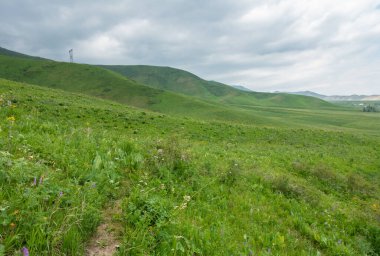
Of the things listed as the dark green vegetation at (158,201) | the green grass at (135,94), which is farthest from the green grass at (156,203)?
the green grass at (135,94)

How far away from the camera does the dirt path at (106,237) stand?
3.97m

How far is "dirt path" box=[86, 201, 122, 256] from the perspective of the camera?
397cm

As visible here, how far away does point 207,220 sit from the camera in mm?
6082

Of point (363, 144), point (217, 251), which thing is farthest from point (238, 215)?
point (363, 144)

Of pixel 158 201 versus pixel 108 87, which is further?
pixel 108 87

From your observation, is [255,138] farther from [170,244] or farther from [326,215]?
[170,244]

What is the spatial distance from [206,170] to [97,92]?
88902mm

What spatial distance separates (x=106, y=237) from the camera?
425 cm

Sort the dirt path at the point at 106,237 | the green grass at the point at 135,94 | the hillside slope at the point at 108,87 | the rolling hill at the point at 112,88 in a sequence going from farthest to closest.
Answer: the hillside slope at the point at 108,87
the green grass at the point at 135,94
the rolling hill at the point at 112,88
the dirt path at the point at 106,237

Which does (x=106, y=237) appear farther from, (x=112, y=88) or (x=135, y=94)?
(x=112, y=88)

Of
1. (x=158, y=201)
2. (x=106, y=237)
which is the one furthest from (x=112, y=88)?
(x=106, y=237)

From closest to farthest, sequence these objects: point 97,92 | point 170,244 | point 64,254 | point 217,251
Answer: point 64,254, point 170,244, point 217,251, point 97,92

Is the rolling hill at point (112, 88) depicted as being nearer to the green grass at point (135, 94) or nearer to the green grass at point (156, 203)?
the green grass at point (135, 94)

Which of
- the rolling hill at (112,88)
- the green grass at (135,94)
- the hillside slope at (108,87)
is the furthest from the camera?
the hillside slope at (108,87)
